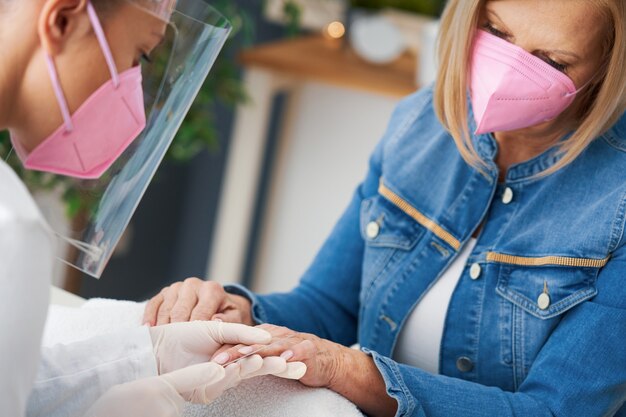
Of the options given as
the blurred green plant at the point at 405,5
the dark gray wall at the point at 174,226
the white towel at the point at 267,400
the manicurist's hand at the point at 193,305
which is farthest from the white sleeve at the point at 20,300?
the blurred green plant at the point at 405,5

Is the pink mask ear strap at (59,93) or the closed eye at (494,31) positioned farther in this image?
the closed eye at (494,31)

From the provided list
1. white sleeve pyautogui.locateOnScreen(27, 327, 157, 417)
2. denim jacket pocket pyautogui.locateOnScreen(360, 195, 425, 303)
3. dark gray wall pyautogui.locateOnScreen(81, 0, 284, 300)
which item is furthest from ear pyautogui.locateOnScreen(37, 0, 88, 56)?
dark gray wall pyautogui.locateOnScreen(81, 0, 284, 300)

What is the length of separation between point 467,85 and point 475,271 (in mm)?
258

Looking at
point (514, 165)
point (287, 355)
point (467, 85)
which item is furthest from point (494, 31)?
point (287, 355)

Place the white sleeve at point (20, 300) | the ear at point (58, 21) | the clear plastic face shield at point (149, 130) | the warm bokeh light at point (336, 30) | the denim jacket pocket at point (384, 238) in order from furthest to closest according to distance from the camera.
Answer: the warm bokeh light at point (336, 30) → the denim jacket pocket at point (384, 238) → the clear plastic face shield at point (149, 130) → the ear at point (58, 21) → the white sleeve at point (20, 300)

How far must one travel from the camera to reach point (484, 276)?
1181 millimetres

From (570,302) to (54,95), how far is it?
2.21 feet

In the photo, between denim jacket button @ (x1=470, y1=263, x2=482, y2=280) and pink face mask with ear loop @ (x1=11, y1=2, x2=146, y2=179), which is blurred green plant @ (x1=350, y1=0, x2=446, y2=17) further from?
pink face mask with ear loop @ (x1=11, y1=2, x2=146, y2=179)

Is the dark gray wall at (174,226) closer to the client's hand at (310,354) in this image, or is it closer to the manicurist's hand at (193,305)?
the manicurist's hand at (193,305)

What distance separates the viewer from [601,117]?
1.12 m

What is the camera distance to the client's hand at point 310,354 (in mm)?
972

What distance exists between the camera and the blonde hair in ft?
3.57

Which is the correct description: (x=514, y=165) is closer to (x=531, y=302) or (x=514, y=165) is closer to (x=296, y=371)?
(x=531, y=302)

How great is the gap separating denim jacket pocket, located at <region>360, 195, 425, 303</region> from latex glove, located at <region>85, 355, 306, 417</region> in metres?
0.35
